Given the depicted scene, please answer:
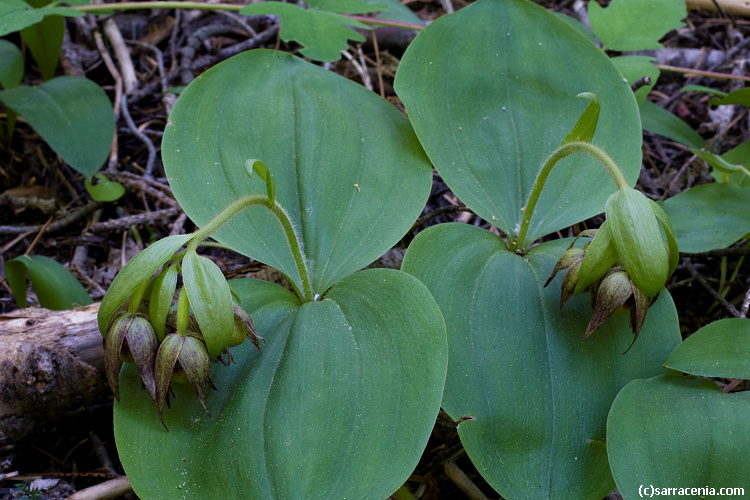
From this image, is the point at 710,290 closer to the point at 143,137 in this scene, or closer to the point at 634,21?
the point at 634,21

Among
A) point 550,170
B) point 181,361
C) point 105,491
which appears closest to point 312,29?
point 550,170

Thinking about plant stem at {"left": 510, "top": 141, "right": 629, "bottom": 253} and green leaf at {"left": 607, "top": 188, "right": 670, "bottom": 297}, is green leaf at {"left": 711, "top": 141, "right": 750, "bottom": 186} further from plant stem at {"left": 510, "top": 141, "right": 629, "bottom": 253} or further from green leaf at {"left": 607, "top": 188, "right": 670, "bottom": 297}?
green leaf at {"left": 607, "top": 188, "right": 670, "bottom": 297}

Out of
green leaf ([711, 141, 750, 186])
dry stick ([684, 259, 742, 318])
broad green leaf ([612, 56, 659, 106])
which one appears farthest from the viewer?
broad green leaf ([612, 56, 659, 106])

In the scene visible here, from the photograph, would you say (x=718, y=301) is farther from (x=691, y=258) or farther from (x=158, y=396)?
(x=158, y=396)

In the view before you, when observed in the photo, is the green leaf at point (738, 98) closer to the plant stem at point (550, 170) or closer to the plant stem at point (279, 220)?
the plant stem at point (550, 170)

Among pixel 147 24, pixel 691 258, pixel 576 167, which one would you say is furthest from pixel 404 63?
pixel 147 24

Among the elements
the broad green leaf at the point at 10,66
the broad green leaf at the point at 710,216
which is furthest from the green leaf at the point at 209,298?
the broad green leaf at the point at 10,66

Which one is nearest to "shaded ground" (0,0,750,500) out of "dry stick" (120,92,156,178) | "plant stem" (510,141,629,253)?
"dry stick" (120,92,156,178)
